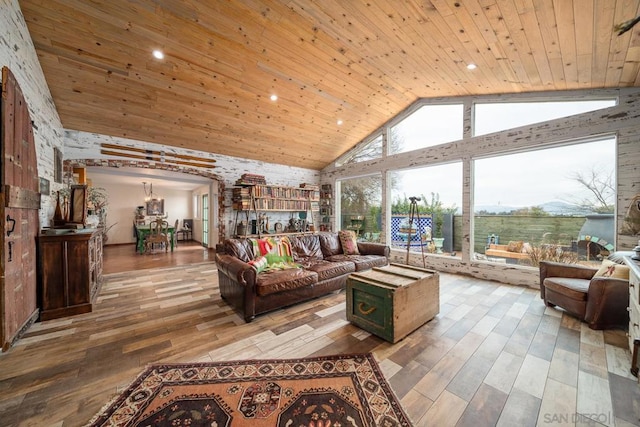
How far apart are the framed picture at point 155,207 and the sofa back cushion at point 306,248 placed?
8.09m

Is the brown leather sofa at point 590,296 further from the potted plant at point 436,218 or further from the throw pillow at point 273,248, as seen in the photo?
the throw pillow at point 273,248

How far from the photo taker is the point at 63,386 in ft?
5.37

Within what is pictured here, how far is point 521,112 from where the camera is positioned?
389cm

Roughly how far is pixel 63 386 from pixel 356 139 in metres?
6.04

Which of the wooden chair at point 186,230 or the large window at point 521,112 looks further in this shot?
the wooden chair at point 186,230

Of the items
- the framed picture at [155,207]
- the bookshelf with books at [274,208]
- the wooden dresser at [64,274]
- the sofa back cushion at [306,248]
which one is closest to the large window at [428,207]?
the sofa back cushion at [306,248]

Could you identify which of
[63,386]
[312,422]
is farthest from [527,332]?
[63,386]

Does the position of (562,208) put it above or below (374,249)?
above

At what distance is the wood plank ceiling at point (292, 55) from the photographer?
2402 millimetres

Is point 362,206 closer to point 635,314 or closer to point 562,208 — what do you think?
point 562,208

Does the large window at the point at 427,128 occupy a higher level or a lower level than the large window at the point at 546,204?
higher

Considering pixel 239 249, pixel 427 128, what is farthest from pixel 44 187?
pixel 427 128

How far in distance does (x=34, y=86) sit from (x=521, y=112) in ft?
22.0

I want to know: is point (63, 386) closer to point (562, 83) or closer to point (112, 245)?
point (562, 83)
